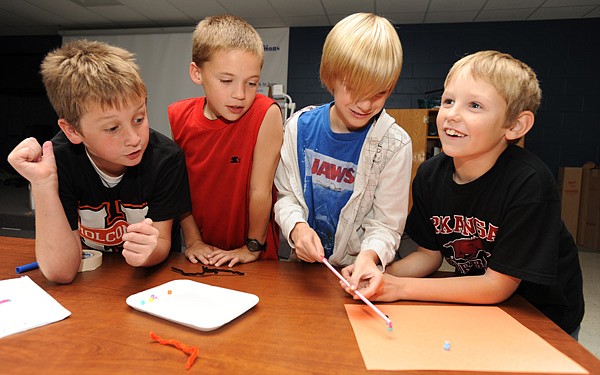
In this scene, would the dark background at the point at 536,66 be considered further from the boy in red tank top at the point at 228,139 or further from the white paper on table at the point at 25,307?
the white paper on table at the point at 25,307

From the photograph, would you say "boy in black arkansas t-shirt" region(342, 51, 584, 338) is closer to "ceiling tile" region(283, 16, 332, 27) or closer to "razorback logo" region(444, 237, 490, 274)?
"razorback logo" region(444, 237, 490, 274)

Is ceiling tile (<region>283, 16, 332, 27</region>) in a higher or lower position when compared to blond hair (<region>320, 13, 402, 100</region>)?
higher

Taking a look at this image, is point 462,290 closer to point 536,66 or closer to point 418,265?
point 418,265

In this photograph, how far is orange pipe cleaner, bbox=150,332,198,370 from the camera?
558 mm

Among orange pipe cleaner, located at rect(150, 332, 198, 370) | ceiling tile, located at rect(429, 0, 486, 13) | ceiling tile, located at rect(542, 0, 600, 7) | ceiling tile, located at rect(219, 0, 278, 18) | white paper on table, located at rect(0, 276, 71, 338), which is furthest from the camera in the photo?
ceiling tile, located at rect(219, 0, 278, 18)

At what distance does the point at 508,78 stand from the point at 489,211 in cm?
31

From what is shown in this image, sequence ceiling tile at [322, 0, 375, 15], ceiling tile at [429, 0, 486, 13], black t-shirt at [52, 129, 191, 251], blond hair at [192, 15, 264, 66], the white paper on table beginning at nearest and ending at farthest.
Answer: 1. the white paper on table
2. black t-shirt at [52, 129, 191, 251]
3. blond hair at [192, 15, 264, 66]
4. ceiling tile at [429, 0, 486, 13]
5. ceiling tile at [322, 0, 375, 15]

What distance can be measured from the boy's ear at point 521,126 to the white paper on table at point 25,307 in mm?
1013

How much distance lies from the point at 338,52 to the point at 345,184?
1.18 ft

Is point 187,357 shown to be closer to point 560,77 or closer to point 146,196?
point 146,196

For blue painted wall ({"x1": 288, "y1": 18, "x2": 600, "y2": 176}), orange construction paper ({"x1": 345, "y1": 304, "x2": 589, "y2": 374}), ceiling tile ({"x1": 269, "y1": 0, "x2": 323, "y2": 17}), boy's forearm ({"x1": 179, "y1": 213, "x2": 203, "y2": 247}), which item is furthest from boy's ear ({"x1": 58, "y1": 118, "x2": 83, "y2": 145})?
blue painted wall ({"x1": 288, "y1": 18, "x2": 600, "y2": 176})

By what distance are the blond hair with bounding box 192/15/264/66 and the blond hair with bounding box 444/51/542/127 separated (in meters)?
0.60

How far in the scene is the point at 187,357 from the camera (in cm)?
58

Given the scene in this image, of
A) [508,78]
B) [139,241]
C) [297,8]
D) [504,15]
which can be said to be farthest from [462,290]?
[504,15]
